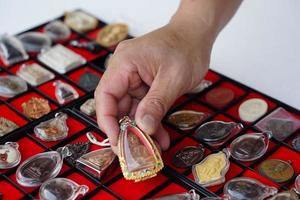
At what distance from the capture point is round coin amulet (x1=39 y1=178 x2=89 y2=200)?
3.34ft

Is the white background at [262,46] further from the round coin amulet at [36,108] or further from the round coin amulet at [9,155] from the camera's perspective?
the round coin amulet at [9,155]

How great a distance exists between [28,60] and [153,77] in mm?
446

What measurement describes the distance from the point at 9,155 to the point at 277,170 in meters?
0.52

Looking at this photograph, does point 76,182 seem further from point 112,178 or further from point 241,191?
point 241,191

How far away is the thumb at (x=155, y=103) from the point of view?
1.01 meters

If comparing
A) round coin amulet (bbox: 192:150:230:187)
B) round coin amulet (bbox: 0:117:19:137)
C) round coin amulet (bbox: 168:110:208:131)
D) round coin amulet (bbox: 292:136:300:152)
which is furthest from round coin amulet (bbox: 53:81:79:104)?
round coin amulet (bbox: 292:136:300:152)

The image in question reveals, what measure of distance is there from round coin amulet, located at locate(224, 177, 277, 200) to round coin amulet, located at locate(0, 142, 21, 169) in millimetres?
408

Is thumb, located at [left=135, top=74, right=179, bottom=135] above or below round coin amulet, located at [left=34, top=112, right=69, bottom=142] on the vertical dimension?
above

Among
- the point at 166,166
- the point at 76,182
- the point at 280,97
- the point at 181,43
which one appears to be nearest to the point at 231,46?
the point at 280,97

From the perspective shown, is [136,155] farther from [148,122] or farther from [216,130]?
[216,130]

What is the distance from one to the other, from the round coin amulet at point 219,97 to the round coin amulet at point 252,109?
4 centimetres

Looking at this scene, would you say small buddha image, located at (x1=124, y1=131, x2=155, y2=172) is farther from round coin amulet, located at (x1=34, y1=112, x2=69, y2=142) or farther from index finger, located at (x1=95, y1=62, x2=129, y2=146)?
round coin amulet, located at (x1=34, y1=112, x2=69, y2=142)

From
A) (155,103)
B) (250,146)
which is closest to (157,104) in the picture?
(155,103)

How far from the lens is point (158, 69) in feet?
3.63
